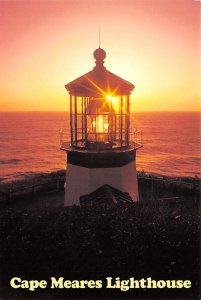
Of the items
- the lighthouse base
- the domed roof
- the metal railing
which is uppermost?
the domed roof

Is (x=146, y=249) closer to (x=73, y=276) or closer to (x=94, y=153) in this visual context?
(x=73, y=276)

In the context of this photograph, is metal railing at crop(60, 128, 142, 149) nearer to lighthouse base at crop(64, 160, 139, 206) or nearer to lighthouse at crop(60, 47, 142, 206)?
lighthouse at crop(60, 47, 142, 206)

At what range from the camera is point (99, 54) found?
1130cm

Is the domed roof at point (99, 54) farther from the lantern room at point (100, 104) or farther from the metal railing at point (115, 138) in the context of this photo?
the metal railing at point (115, 138)

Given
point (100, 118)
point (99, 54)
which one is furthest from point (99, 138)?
point (99, 54)

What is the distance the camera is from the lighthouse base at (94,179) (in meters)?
11.0

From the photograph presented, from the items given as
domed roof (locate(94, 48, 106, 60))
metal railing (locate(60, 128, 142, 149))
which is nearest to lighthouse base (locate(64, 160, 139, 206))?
metal railing (locate(60, 128, 142, 149))

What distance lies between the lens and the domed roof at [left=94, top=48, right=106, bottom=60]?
36.9 ft

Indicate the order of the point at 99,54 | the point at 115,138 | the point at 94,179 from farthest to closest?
1. the point at 115,138
2. the point at 99,54
3. the point at 94,179

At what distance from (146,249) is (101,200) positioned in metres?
4.53

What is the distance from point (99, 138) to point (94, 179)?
158 centimetres

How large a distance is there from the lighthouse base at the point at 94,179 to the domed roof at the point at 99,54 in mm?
4115

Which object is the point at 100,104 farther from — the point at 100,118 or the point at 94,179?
the point at 94,179

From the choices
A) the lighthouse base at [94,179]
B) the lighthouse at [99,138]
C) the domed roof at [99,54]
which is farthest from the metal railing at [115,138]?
the domed roof at [99,54]
